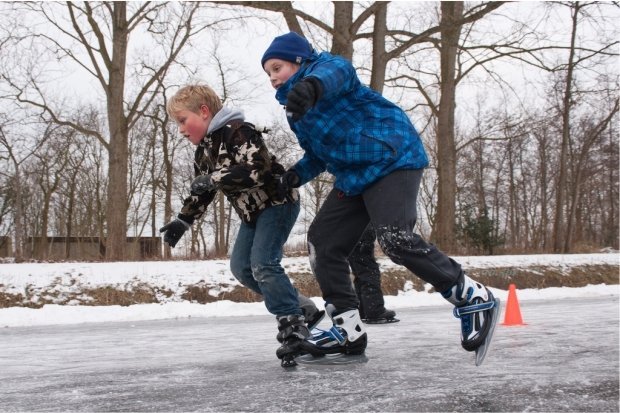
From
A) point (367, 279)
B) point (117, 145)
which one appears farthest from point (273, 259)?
point (117, 145)

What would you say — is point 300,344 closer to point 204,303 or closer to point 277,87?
point 277,87

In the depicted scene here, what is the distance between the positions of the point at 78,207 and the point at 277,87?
43.0 meters

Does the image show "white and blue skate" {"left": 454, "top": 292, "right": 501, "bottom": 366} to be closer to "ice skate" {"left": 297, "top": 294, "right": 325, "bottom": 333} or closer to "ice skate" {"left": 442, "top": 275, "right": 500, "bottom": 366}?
"ice skate" {"left": 442, "top": 275, "right": 500, "bottom": 366}

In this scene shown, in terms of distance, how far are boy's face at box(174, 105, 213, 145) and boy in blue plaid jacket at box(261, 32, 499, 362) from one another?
0.46 metres

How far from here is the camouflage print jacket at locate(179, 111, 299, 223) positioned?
3418mm

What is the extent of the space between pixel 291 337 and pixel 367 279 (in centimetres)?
217

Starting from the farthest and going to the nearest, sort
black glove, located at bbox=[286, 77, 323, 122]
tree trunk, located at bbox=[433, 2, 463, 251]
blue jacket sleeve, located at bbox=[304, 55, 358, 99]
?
tree trunk, located at bbox=[433, 2, 463, 251], blue jacket sleeve, located at bbox=[304, 55, 358, 99], black glove, located at bbox=[286, 77, 323, 122]

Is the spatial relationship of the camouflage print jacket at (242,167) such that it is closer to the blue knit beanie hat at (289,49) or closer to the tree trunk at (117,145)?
the blue knit beanie hat at (289,49)

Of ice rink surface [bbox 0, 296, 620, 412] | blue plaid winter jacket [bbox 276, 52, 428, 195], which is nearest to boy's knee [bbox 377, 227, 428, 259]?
blue plaid winter jacket [bbox 276, 52, 428, 195]

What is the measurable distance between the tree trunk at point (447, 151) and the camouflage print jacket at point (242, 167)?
47.5 feet

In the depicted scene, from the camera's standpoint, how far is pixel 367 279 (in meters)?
5.62

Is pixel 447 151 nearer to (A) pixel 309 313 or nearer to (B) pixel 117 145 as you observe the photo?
(B) pixel 117 145

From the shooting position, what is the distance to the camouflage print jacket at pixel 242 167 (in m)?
3.42

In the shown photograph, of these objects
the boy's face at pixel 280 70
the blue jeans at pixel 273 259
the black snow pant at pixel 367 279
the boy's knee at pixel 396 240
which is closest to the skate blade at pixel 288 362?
the blue jeans at pixel 273 259
